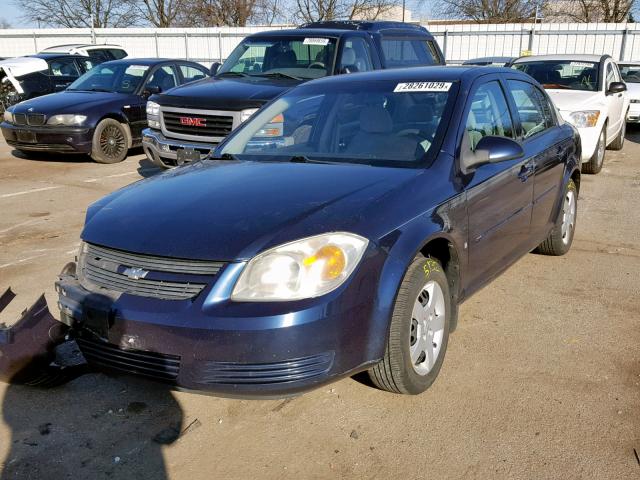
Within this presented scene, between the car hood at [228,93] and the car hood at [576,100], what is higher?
the car hood at [228,93]

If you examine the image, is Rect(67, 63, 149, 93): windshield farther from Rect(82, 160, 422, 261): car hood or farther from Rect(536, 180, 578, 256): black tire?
Rect(82, 160, 422, 261): car hood

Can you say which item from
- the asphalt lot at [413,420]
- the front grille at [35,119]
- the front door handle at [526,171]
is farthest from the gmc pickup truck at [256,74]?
the front door handle at [526,171]

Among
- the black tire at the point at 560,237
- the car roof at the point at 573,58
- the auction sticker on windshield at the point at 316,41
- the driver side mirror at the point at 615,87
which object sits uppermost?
the auction sticker on windshield at the point at 316,41

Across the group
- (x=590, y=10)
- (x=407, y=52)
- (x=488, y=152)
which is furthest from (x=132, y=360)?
(x=590, y=10)

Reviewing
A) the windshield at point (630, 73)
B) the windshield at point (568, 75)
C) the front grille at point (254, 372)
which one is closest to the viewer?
the front grille at point (254, 372)

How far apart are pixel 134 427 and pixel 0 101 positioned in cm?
1394

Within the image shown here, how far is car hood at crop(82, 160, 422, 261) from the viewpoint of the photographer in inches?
111

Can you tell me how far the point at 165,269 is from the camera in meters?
2.82

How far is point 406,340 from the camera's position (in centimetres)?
302

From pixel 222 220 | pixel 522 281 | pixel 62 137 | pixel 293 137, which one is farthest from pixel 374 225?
pixel 62 137

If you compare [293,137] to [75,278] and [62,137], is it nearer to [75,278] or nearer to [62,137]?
[75,278]

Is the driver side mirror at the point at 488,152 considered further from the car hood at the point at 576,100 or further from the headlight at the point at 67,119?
the headlight at the point at 67,119

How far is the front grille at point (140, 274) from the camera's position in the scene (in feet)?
9.02

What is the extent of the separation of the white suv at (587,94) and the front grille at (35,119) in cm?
785
